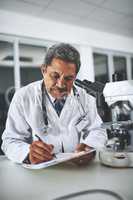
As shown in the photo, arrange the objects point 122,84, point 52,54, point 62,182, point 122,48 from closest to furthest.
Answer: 1. point 62,182
2. point 52,54
3. point 122,84
4. point 122,48

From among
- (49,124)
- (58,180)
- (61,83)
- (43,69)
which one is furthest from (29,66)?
(58,180)

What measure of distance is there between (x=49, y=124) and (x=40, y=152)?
0.14 meters

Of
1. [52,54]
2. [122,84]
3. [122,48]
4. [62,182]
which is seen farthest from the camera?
[122,48]

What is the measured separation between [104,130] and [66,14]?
66cm

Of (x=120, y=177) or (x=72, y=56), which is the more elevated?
(x=72, y=56)

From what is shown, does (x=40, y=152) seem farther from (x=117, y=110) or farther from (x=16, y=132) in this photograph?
(x=117, y=110)

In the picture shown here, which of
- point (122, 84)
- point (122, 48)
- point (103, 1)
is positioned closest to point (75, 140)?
point (122, 84)

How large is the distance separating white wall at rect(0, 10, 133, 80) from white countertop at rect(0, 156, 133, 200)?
0.47 metres

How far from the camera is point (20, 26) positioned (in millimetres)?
1031

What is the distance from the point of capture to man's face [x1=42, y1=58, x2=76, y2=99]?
3.20 ft

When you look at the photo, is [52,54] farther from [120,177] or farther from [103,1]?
[120,177]

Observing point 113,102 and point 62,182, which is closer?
point 62,182

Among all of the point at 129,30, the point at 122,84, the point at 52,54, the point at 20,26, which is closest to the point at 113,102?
the point at 122,84

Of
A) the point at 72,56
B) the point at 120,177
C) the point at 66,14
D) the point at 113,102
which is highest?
the point at 66,14
